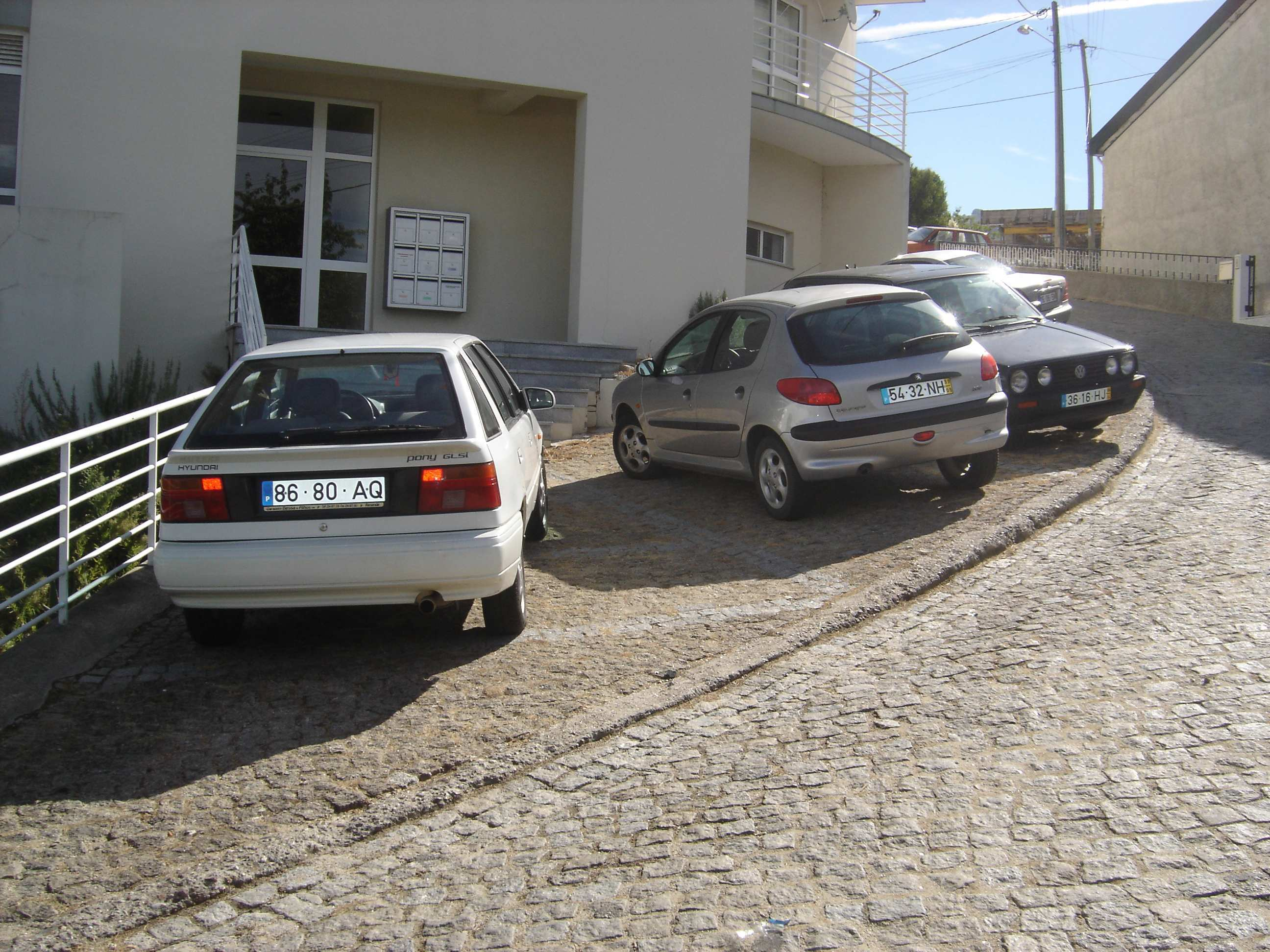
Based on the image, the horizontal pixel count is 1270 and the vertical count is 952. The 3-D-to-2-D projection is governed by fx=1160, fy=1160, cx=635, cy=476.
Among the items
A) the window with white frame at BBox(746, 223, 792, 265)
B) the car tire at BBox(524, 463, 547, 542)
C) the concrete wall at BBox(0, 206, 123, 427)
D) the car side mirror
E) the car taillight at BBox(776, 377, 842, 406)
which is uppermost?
the window with white frame at BBox(746, 223, 792, 265)

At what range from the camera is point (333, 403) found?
5789mm

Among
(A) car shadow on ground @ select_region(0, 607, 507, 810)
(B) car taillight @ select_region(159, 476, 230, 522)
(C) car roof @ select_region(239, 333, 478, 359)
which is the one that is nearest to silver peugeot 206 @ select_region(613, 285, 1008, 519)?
(C) car roof @ select_region(239, 333, 478, 359)

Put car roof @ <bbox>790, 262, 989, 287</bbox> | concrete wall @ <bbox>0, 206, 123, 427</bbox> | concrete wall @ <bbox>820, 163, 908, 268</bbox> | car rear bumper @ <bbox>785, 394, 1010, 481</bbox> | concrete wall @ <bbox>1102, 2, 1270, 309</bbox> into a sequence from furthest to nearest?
concrete wall @ <bbox>1102, 2, 1270, 309</bbox> < concrete wall @ <bbox>820, 163, 908, 268</bbox> < concrete wall @ <bbox>0, 206, 123, 427</bbox> < car roof @ <bbox>790, 262, 989, 287</bbox> < car rear bumper @ <bbox>785, 394, 1010, 481</bbox>

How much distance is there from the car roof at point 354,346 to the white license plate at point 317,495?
0.88 metres

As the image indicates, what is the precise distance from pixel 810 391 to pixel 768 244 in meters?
14.8

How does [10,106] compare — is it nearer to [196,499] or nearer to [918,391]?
[196,499]

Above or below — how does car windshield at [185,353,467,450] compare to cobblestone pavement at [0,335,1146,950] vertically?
above

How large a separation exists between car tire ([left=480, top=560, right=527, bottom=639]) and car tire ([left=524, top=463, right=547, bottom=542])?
1856mm

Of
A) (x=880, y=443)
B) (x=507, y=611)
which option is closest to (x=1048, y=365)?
(x=880, y=443)

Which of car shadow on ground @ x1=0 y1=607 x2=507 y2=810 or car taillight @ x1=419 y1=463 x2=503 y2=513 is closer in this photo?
car shadow on ground @ x1=0 y1=607 x2=507 y2=810

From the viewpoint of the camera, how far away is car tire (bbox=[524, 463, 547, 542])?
26.3 feet

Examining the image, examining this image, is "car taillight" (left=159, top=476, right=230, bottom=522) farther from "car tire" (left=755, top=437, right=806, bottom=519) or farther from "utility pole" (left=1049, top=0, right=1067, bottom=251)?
"utility pole" (left=1049, top=0, right=1067, bottom=251)

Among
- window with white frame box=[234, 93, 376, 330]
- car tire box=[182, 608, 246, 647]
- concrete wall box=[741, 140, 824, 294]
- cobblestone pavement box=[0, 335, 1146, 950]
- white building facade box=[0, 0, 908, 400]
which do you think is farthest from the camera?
concrete wall box=[741, 140, 824, 294]

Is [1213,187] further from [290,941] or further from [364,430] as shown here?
[290,941]
